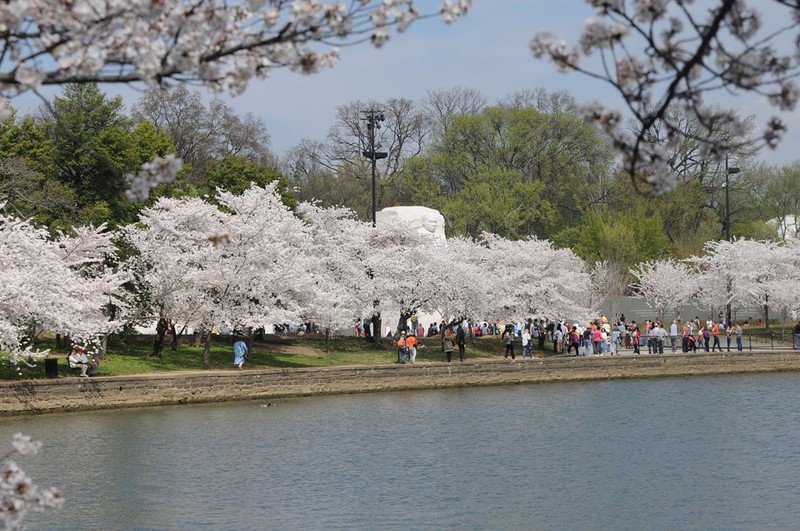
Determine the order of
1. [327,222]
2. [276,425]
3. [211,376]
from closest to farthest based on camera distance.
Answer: [276,425] < [211,376] < [327,222]

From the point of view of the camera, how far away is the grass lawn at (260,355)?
35906 millimetres

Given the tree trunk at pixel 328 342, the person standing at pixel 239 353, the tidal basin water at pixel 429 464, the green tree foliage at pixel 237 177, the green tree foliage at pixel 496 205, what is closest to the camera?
the tidal basin water at pixel 429 464

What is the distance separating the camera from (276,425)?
96.4ft

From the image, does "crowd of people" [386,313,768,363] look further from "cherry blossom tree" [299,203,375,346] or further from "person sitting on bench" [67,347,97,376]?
"person sitting on bench" [67,347,97,376]

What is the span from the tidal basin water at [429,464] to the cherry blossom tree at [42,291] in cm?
266

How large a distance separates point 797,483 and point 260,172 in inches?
1475

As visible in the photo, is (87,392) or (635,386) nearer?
(87,392)

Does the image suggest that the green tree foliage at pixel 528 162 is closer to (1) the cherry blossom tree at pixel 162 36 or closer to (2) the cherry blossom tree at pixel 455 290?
(2) the cherry blossom tree at pixel 455 290

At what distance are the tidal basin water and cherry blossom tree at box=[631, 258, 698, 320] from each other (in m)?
27.3

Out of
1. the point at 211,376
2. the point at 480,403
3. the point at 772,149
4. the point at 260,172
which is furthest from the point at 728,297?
the point at 772,149

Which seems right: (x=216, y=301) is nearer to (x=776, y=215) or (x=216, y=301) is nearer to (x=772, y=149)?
(x=772, y=149)

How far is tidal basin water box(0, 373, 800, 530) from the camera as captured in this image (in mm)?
18750

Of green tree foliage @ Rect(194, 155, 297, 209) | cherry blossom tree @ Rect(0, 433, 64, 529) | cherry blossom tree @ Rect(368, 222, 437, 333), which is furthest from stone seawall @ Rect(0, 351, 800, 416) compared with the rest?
cherry blossom tree @ Rect(0, 433, 64, 529)

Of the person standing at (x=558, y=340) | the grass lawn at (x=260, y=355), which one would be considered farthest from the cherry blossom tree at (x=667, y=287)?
the grass lawn at (x=260, y=355)
